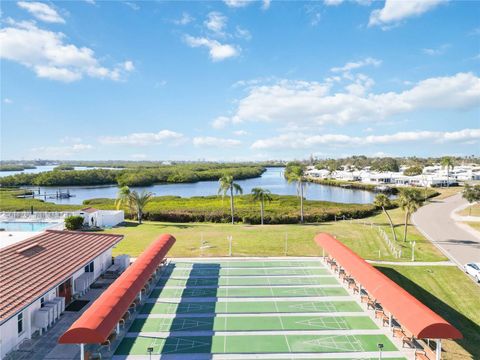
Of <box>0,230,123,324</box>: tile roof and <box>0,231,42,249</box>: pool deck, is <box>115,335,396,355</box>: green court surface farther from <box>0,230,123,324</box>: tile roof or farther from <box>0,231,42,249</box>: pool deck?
<box>0,231,42,249</box>: pool deck

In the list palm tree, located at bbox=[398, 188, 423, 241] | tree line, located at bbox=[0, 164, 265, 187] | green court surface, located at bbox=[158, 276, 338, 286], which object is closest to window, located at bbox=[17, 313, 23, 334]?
green court surface, located at bbox=[158, 276, 338, 286]

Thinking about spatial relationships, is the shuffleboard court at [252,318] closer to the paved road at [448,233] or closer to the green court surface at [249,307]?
the green court surface at [249,307]

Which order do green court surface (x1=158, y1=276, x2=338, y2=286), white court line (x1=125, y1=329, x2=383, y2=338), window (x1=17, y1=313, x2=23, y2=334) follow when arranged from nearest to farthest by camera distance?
1. window (x1=17, y1=313, x2=23, y2=334)
2. white court line (x1=125, y1=329, x2=383, y2=338)
3. green court surface (x1=158, y1=276, x2=338, y2=286)

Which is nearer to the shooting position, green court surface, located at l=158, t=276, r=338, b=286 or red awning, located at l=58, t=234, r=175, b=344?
red awning, located at l=58, t=234, r=175, b=344

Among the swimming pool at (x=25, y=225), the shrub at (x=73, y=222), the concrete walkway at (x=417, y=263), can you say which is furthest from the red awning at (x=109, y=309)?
the swimming pool at (x=25, y=225)

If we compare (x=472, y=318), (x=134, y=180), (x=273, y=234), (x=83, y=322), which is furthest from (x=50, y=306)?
(x=134, y=180)

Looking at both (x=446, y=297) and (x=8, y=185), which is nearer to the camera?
(x=446, y=297)

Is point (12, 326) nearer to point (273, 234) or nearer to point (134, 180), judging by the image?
point (273, 234)

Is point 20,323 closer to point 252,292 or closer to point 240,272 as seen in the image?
point 252,292
